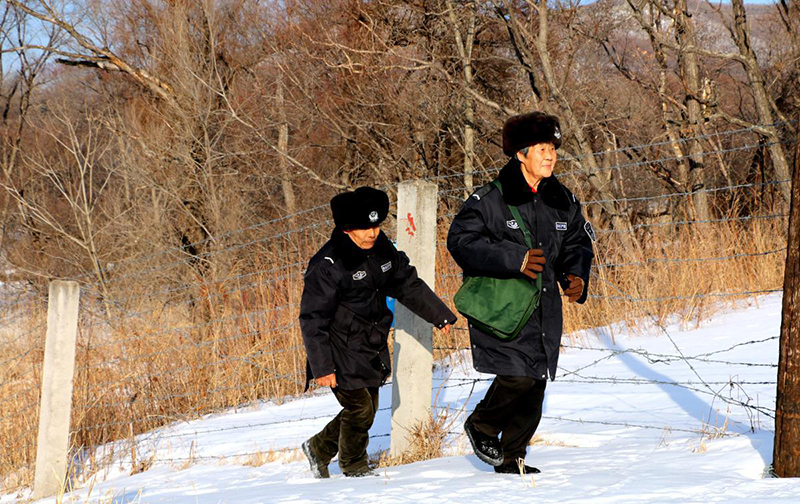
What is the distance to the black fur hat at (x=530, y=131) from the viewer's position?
3.65 meters

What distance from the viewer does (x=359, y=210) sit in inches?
158

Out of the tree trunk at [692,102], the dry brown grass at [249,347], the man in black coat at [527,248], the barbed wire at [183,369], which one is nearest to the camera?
the man in black coat at [527,248]

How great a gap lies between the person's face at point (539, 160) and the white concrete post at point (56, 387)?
320 cm

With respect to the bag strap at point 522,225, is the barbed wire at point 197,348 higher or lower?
lower

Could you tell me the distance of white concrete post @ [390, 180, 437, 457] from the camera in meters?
4.43

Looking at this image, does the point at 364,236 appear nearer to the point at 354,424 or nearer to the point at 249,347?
the point at 354,424

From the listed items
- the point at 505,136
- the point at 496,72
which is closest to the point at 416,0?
the point at 496,72

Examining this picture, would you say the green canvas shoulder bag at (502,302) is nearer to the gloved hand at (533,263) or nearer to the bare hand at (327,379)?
the gloved hand at (533,263)

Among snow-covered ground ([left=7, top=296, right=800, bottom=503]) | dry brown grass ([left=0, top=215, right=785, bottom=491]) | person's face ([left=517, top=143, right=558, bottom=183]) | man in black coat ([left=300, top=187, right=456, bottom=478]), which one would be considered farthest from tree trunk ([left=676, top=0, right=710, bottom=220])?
person's face ([left=517, top=143, right=558, bottom=183])

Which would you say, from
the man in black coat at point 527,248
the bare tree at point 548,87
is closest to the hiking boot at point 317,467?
the man in black coat at point 527,248

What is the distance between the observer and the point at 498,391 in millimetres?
3621

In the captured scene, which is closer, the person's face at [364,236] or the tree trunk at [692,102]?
the person's face at [364,236]

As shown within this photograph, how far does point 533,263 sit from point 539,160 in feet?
1.67

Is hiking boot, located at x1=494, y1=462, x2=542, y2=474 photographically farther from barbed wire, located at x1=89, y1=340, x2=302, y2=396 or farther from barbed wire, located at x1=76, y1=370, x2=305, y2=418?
barbed wire, located at x1=89, y1=340, x2=302, y2=396
